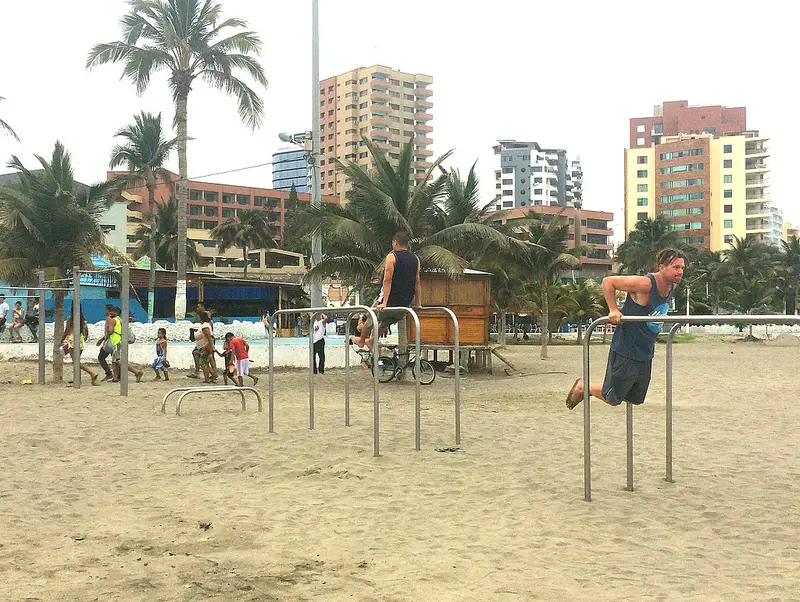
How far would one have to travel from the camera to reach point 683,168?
100 metres

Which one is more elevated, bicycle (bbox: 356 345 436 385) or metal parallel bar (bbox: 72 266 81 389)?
metal parallel bar (bbox: 72 266 81 389)

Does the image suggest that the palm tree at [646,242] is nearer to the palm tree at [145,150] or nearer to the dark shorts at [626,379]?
the palm tree at [145,150]

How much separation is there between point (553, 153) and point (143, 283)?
102 meters

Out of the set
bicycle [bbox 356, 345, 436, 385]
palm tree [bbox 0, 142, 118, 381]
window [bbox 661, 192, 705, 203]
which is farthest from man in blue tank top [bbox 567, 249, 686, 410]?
window [bbox 661, 192, 705, 203]

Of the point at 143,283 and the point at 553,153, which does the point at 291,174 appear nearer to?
the point at 553,153

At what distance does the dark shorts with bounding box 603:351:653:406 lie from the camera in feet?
19.9

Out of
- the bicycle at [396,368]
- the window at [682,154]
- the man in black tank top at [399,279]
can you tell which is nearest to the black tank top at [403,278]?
the man in black tank top at [399,279]

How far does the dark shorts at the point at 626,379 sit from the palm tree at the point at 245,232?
6384 cm

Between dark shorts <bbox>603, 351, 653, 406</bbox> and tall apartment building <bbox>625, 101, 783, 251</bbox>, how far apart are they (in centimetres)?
9696

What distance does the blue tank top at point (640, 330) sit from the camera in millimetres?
5883

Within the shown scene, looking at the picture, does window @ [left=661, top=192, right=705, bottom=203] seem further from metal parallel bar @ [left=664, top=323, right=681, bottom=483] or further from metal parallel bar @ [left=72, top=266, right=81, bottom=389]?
metal parallel bar @ [left=664, top=323, right=681, bottom=483]

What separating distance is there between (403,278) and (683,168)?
99605mm

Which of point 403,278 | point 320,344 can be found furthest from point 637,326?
point 320,344

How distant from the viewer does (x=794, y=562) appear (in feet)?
14.2
